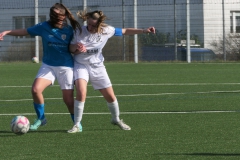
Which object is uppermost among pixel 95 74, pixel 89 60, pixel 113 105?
pixel 89 60

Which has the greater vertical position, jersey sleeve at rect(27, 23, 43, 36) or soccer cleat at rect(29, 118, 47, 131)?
jersey sleeve at rect(27, 23, 43, 36)

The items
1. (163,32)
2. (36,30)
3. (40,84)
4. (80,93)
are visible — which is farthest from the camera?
(163,32)

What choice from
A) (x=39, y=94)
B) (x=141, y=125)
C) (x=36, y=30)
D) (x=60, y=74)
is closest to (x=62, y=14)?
(x=36, y=30)

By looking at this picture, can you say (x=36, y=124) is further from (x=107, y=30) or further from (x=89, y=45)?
(x=107, y=30)

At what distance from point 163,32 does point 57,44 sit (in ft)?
70.5

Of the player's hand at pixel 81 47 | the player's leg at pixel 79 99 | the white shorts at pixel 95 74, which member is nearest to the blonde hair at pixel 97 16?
the player's hand at pixel 81 47

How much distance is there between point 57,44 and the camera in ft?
28.7

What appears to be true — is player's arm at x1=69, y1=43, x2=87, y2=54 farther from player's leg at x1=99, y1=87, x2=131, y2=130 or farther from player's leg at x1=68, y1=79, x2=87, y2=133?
player's leg at x1=99, y1=87, x2=131, y2=130

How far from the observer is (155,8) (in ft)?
98.3

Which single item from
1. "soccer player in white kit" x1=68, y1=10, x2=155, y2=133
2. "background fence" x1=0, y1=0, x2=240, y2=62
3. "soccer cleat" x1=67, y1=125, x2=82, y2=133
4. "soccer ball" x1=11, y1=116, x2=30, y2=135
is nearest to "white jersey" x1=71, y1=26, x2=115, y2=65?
"soccer player in white kit" x1=68, y1=10, x2=155, y2=133

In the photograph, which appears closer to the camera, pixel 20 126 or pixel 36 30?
pixel 20 126

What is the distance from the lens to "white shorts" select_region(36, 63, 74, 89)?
344 inches

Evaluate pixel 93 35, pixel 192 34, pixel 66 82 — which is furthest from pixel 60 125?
pixel 192 34

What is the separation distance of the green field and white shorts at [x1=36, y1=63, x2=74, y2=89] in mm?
600
